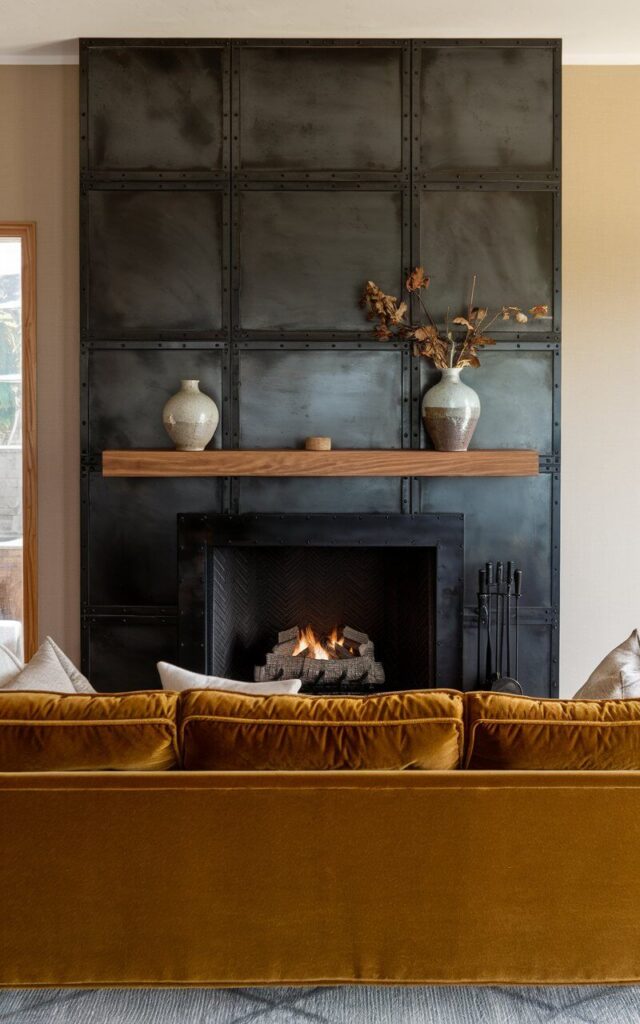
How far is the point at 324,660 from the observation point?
4.46 m

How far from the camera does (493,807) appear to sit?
1.99 metres

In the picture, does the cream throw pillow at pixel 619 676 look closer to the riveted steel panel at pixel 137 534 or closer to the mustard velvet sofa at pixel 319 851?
the mustard velvet sofa at pixel 319 851

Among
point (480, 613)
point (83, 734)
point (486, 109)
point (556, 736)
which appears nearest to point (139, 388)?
point (480, 613)

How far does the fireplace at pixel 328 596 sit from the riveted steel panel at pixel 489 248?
96 centimetres

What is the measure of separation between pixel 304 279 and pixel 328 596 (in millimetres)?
1472

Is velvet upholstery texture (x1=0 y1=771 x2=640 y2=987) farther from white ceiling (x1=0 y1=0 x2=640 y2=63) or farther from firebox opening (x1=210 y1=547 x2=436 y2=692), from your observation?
white ceiling (x1=0 y1=0 x2=640 y2=63)

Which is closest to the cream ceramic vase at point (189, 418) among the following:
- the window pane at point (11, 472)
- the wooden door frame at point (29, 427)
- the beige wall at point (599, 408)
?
the wooden door frame at point (29, 427)

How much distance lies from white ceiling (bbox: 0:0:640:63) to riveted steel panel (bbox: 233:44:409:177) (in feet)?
0.32

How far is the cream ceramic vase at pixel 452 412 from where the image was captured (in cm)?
402

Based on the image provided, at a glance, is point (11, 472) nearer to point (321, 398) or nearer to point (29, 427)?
point (29, 427)

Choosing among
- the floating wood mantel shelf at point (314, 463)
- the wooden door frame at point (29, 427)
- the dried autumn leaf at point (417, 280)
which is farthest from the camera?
the wooden door frame at point (29, 427)

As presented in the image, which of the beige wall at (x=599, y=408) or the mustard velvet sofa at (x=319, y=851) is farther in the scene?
the beige wall at (x=599, y=408)

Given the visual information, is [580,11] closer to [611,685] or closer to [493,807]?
[611,685]

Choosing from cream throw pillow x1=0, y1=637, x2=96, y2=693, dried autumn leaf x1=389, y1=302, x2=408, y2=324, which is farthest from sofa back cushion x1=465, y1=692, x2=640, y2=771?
dried autumn leaf x1=389, y1=302, x2=408, y2=324
